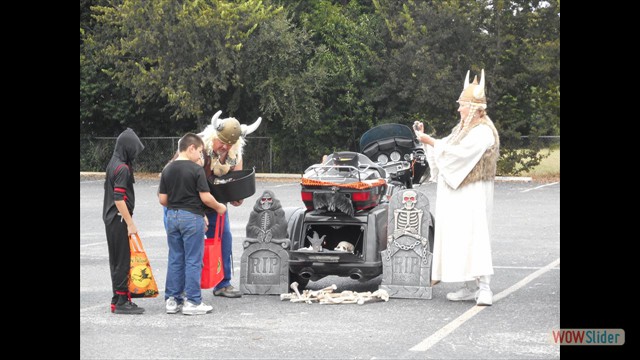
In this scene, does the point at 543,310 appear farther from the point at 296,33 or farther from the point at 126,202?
the point at 296,33

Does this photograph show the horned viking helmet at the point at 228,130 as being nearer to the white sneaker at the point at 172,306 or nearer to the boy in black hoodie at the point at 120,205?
the boy in black hoodie at the point at 120,205

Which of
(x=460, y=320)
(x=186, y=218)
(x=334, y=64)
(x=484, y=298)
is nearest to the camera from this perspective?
(x=460, y=320)

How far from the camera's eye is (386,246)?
32.8 ft

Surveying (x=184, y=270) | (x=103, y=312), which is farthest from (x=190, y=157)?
(x=103, y=312)

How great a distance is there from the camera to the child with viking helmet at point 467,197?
9.25 metres

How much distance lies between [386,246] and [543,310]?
1764mm

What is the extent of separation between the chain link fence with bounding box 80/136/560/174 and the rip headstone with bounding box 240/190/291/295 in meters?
25.1

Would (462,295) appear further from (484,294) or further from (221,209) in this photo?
(221,209)

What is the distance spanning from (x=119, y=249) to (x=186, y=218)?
2.14 ft

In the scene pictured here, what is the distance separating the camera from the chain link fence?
1391 inches

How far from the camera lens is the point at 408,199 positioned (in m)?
9.84

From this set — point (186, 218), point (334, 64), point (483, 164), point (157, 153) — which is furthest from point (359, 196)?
point (157, 153)

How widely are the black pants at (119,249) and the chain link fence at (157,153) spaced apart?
26170 mm
